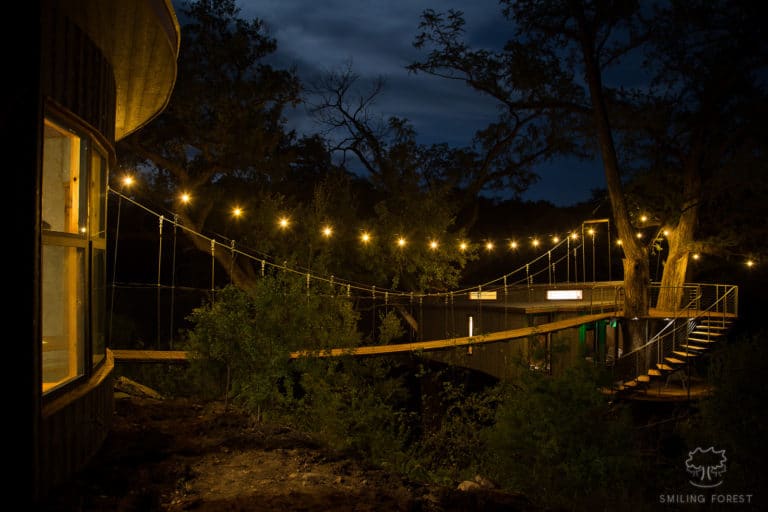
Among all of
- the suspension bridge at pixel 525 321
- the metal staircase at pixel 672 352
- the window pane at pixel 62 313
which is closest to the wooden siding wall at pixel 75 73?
the window pane at pixel 62 313

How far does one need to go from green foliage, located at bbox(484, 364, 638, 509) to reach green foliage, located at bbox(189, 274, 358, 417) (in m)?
2.14

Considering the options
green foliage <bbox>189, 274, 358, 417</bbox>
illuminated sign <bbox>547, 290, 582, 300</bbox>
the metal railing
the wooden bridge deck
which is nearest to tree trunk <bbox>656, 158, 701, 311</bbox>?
the metal railing

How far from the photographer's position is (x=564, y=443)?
17.7 feet

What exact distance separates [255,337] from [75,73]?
2.69 meters

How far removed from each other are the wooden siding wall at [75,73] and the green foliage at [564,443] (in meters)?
4.17

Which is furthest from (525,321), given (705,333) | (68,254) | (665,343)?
(68,254)

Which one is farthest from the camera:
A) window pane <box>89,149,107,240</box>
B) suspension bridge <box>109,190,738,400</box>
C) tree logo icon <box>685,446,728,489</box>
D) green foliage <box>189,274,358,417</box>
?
suspension bridge <box>109,190,738,400</box>

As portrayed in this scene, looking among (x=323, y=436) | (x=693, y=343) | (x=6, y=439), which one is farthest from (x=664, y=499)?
(x=693, y=343)

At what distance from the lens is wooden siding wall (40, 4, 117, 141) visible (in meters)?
2.62

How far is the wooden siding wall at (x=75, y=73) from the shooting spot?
2623 millimetres

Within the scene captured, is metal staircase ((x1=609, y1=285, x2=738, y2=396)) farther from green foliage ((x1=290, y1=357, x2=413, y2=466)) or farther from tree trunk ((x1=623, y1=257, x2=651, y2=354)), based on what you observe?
green foliage ((x1=290, y1=357, x2=413, y2=466))

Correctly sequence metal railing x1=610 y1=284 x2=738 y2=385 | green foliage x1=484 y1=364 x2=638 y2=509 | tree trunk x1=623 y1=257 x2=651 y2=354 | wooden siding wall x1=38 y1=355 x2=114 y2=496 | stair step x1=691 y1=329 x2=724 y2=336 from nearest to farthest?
wooden siding wall x1=38 y1=355 x2=114 y2=496, green foliage x1=484 y1=364 x2=638 y2=509, metal railing x1=610 y1=284 x2=738 y2=385, stair step x1=691 y1=329 x2=724 y2=336, tree trunk x1=623 y1=257 x2=651 y2=354

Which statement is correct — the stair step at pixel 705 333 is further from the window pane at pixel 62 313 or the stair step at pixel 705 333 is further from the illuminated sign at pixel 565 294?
the window pane at pixel 62 313

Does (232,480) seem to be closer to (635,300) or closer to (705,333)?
(705,333)
